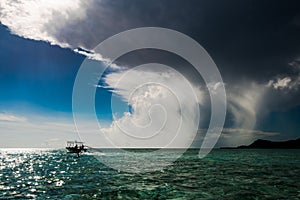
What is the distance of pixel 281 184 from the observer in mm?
24281

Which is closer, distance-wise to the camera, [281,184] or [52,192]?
[52,192]

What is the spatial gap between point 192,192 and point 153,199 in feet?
14.0

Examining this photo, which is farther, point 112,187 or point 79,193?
point 112,187

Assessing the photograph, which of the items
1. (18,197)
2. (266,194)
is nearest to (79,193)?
(18,197)

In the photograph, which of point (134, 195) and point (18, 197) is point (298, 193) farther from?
point (18, 197)

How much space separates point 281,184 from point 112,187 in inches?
704

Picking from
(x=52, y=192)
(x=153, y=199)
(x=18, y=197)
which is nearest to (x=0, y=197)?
(x=18, y=197)

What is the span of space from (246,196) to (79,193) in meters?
14.7

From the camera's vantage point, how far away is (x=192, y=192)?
2077cm

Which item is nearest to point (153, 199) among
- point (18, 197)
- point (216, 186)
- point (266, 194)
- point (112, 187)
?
point (112, 187)

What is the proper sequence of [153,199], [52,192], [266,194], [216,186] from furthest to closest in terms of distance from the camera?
[216,186] < [52,192] < [266,194] < [153,199]

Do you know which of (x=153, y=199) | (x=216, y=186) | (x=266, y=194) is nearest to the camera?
(x=153, y=199)

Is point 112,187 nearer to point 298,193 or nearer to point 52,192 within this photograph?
point 52,192

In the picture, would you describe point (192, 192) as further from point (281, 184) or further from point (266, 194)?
point (281, 184)
